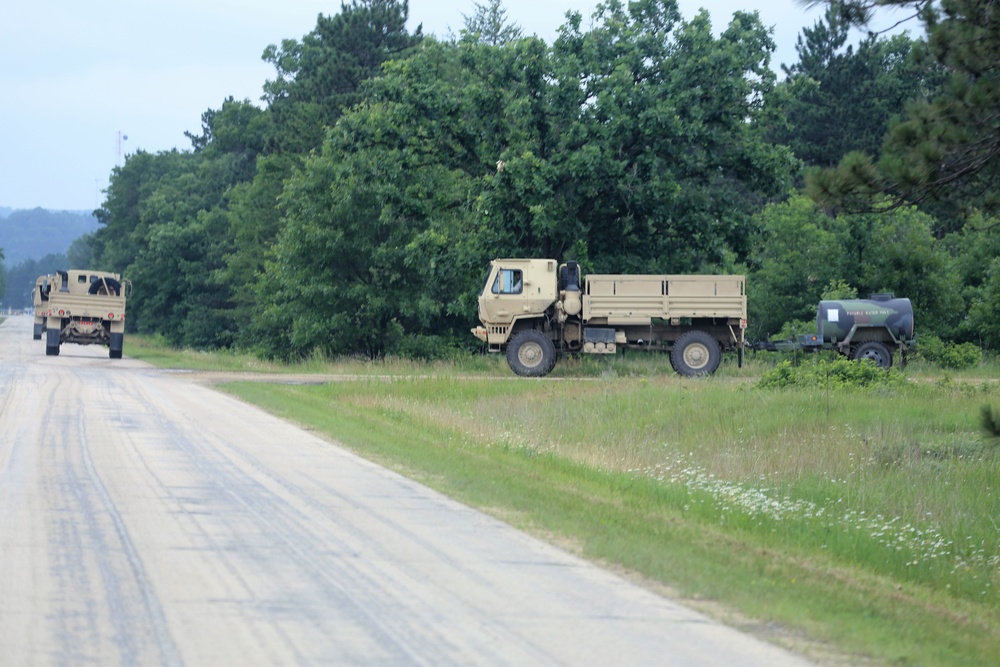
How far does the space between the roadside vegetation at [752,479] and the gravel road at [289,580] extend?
604mm

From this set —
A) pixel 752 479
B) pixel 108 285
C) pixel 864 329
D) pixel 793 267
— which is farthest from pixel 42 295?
pixel 752 479

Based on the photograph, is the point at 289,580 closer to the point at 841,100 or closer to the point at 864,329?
the point at 864,329

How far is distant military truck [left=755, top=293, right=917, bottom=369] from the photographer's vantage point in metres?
31.1

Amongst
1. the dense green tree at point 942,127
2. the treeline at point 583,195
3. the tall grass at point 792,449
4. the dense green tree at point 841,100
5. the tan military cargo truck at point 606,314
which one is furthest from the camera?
the dense green tree at point 841,100

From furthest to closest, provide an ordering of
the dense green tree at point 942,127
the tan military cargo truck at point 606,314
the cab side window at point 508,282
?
the cab side window at point 508,282 → the tan military cargo truck at point 606,314 → the dense green tree at point 942,127

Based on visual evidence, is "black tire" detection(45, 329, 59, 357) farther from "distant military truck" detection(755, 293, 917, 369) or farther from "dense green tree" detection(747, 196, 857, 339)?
"dense green tree" detection(747, 196, 857, 339)

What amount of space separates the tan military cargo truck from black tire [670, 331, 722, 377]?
1.1 inches

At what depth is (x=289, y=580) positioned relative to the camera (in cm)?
738

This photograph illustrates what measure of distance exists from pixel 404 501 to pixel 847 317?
23232 mm

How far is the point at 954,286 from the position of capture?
3956cm

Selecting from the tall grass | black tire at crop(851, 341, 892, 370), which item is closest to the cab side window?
the tall grass

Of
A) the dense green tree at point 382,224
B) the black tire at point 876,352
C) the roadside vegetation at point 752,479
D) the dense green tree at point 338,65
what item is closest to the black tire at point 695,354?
the roadside vegetation at point 752,479

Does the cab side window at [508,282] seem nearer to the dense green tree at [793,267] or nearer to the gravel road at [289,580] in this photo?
the dense green tree at [793,267]

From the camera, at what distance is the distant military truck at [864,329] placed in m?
31.1
